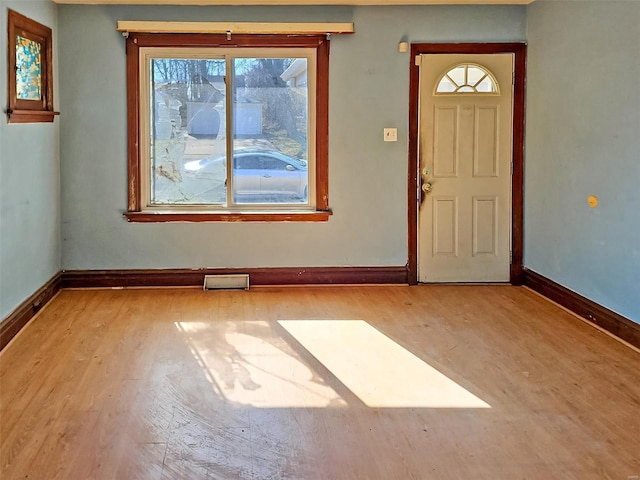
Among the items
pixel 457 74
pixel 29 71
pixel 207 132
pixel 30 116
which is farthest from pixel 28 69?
pixel 457 74

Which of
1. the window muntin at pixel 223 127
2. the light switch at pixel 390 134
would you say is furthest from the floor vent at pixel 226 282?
the light switch at pixel 390 134

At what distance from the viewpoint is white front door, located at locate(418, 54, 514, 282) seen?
18.6ft

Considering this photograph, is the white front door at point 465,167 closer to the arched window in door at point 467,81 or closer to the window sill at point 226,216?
the arched window in door at point 467,81

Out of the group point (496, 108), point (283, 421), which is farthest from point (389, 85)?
point (283, 421)

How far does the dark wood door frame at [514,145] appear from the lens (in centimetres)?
562

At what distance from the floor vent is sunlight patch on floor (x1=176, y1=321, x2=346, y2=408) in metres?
1.00

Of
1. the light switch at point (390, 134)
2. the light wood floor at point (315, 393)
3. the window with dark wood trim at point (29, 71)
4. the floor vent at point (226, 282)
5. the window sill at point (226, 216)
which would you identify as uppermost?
the window with dark wood trim at point (29, 71)

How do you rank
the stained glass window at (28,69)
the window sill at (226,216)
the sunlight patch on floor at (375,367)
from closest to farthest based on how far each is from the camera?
the sunlight patch on floor at (375,367)
the stained glass window at (28,69)
the window sill at (226,216)

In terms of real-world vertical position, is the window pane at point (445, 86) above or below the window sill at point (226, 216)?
above

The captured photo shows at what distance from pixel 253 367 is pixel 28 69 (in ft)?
8.89

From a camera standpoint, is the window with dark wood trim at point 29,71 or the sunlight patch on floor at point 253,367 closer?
the sunlight patch on floor at point 253,367

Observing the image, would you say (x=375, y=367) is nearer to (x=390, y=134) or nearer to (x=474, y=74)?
(x=390, y=134)

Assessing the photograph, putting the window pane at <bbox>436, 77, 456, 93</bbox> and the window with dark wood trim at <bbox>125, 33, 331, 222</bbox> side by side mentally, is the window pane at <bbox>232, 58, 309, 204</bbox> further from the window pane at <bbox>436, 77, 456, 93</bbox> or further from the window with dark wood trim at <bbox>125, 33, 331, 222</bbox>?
the window pane at <bbox>436, 77, 456, 93</bbox>

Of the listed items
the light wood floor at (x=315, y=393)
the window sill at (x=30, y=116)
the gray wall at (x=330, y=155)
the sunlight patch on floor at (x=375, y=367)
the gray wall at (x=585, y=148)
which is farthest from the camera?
the gray wall at (x=330, y=155)
